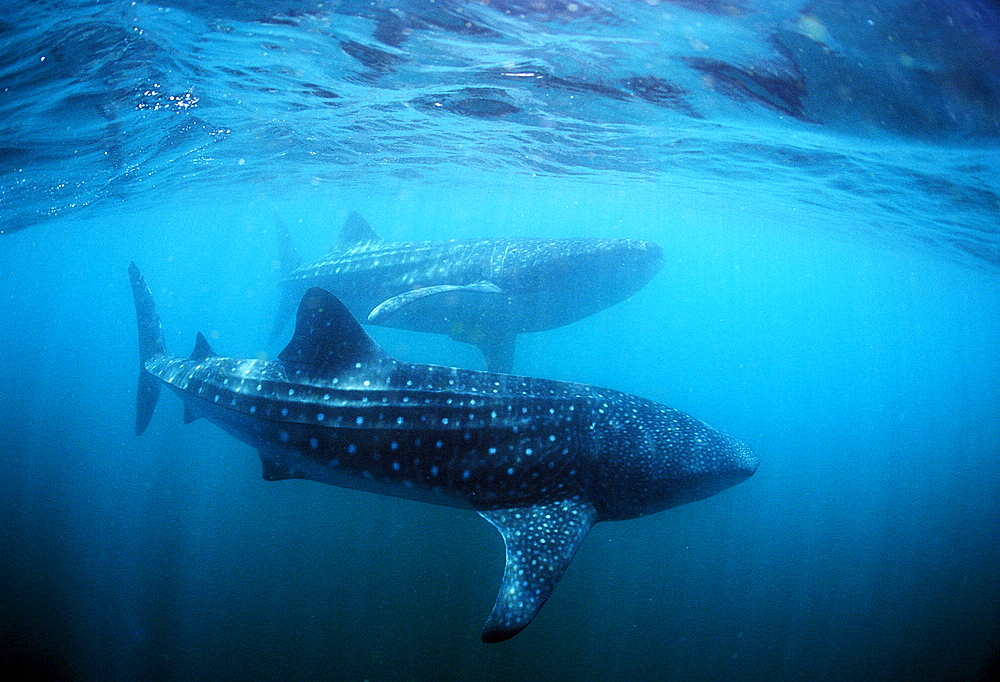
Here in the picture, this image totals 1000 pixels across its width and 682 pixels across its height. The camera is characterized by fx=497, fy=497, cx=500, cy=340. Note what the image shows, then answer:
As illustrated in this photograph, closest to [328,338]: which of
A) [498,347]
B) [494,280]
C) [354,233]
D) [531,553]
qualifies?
[531,553]

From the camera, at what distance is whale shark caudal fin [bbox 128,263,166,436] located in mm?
8680

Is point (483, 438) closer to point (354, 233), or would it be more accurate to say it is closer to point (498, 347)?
point (498, 347)

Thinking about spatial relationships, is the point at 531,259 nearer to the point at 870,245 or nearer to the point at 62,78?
the point at 62,78

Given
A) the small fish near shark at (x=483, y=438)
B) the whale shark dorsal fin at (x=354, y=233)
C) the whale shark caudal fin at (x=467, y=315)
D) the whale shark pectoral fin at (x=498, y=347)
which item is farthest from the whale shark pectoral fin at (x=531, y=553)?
the whale shark dorsal fin at (x=354, y=233)

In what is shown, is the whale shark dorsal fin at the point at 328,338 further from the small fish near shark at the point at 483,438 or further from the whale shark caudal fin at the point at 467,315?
the whale shark caudal fin at the point at 467,315

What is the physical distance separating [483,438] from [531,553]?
113 centimetres

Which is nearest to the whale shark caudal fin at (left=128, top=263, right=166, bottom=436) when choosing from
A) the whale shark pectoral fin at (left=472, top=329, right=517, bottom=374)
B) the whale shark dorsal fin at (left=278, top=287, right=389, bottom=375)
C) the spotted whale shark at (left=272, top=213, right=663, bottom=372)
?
the spotted whale shark at (left=272, top=213, right=663, bottom=372)

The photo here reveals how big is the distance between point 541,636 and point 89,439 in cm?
1963

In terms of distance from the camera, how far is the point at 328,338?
5.21m

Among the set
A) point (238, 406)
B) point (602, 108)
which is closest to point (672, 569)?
point (238, 406)

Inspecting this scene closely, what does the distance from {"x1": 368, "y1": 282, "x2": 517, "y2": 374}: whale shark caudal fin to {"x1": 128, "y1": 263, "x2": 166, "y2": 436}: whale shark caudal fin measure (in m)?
3.73

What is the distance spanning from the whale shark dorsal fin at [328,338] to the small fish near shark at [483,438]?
0.04 ft

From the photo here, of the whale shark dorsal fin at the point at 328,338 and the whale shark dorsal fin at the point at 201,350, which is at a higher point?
the whale shark dorsal fin at the point at 328,338

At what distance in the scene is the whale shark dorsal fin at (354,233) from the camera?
12586 millimetres
